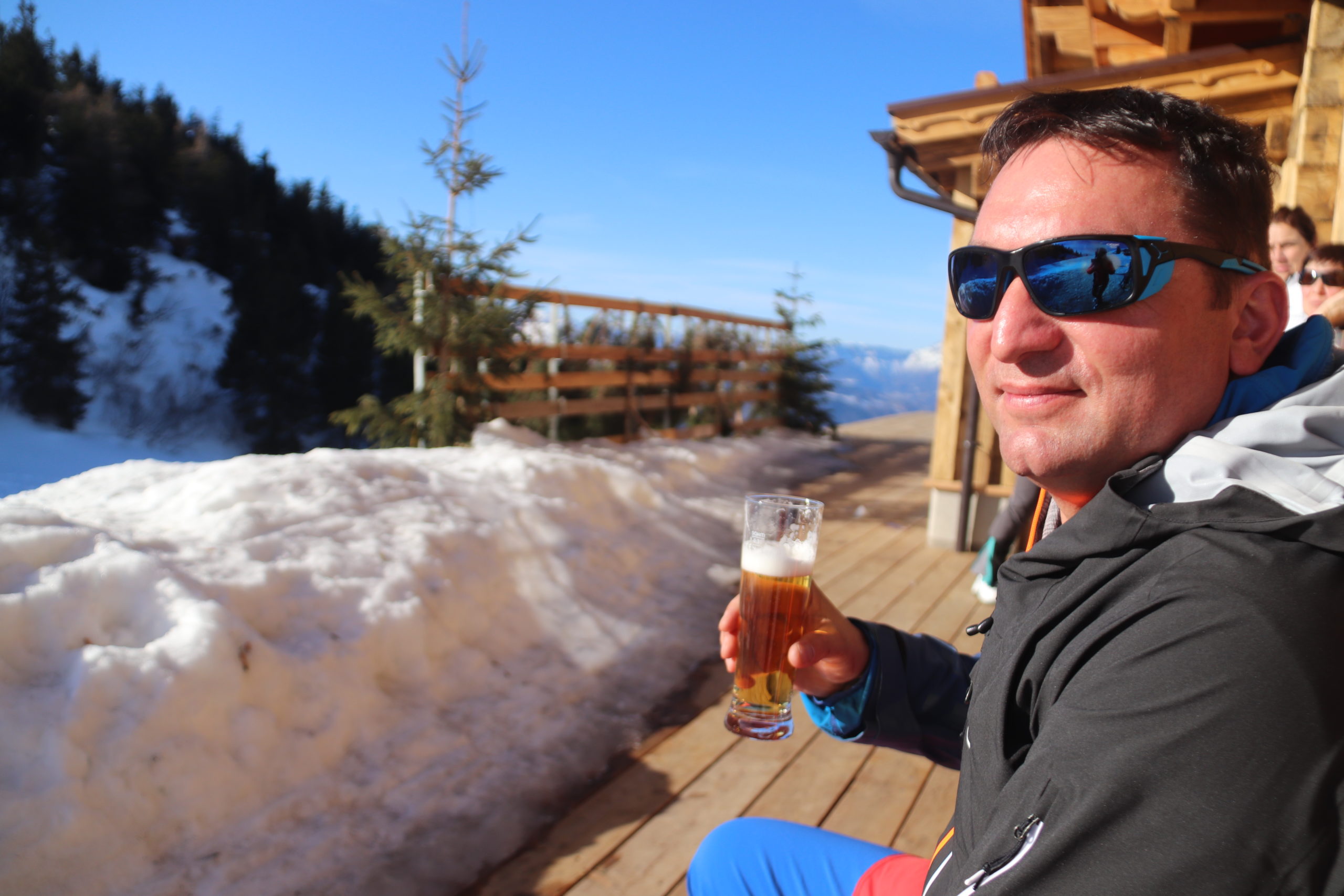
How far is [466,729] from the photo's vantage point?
2631 mm

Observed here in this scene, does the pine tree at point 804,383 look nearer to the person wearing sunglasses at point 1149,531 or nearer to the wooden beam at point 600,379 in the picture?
the wooden beam at point 600,379

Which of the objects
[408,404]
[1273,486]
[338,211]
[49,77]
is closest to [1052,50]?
[408,404]

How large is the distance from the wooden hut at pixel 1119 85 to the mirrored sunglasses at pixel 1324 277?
0.64 meters

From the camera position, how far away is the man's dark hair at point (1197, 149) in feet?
2.75

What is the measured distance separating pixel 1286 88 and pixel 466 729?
441 centimetres

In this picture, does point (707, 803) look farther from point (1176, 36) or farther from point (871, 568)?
point (1176, 36)

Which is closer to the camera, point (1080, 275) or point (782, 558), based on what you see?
point (1080, 275)

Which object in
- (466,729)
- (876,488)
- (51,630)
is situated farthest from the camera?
(876,488)

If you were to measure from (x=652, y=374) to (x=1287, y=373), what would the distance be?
7680 millimetres

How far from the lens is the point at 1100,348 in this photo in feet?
2.74

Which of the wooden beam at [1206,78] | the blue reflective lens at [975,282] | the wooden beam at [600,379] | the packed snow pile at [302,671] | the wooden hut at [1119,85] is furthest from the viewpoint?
the wooden beam at [600,379]

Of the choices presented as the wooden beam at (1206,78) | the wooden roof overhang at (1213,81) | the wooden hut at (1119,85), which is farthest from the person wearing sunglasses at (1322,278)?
the wooden beam at (1206,78)

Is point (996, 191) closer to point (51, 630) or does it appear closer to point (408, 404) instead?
point (51, 630)

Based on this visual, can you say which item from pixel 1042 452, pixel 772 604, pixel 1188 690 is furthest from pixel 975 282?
pixel 772 604
